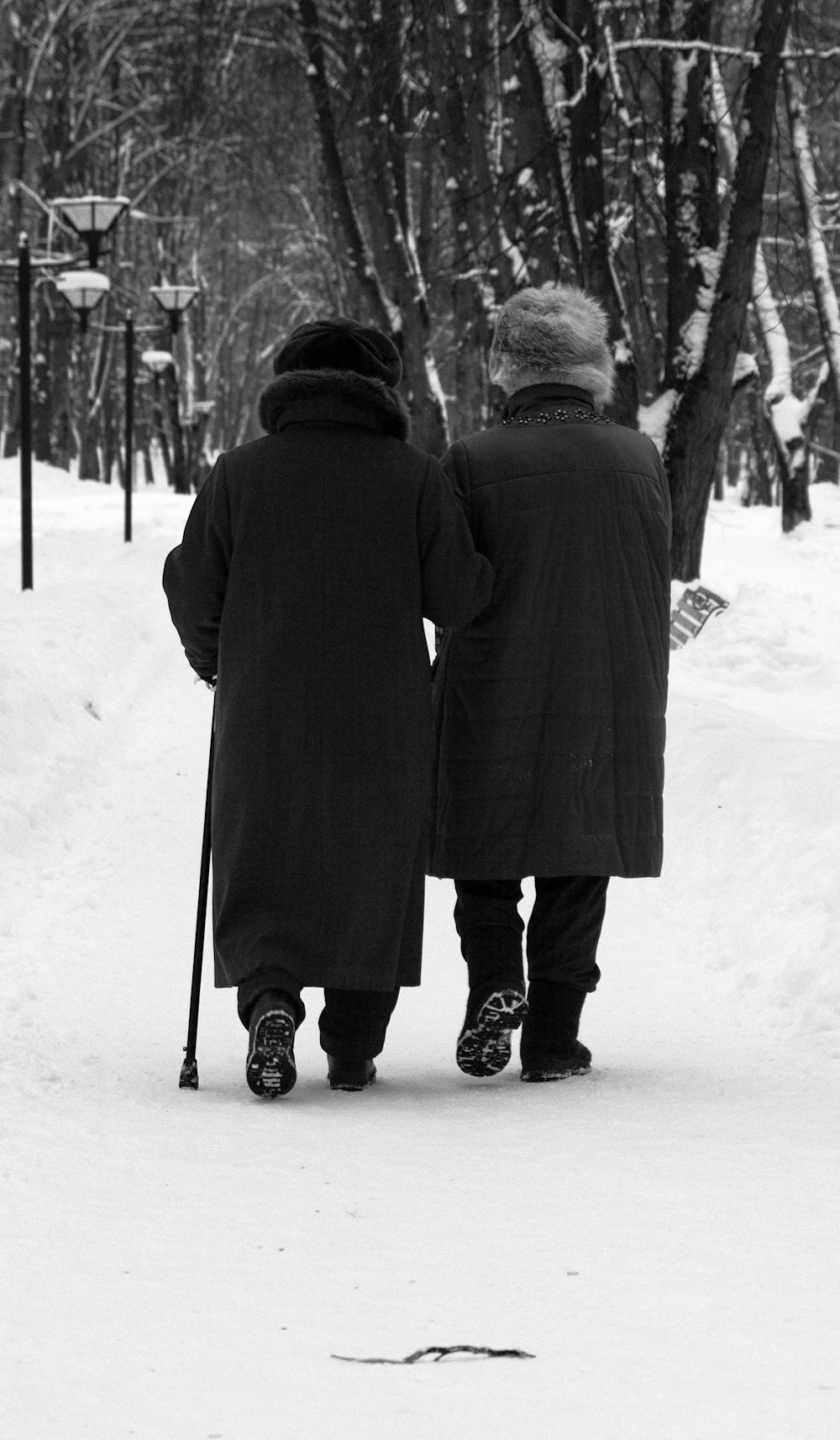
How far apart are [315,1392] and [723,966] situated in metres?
3.90

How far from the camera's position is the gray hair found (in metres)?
4.62

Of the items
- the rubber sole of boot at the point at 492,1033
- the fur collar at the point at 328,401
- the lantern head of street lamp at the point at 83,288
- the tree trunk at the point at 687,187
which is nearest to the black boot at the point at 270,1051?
the rubber sole of boot at the point at 492,1033

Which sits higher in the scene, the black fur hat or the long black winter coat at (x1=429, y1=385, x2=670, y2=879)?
the black fur hat

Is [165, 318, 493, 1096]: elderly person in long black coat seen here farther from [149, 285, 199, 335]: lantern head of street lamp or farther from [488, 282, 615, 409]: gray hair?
A: [149, 285, 199, 335]: lantern head of street lamp

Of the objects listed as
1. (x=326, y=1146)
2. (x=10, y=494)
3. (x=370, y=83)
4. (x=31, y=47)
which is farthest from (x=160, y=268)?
(x=326, y=1146)

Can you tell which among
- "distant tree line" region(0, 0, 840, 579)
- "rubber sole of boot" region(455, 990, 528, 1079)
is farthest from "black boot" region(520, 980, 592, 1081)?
"distant tree line" region(0, 0, 840, 579)

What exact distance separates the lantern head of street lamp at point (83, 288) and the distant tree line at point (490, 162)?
1912 millimetres

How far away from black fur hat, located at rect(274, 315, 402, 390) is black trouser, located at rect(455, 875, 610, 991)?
3.99 ft

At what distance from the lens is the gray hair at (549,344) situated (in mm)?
4621

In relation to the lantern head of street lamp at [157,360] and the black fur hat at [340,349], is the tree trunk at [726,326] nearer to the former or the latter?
the black fur hat at [340,349]

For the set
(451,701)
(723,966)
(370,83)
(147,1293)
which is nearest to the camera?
(147,1293)

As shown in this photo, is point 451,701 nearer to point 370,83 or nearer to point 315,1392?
point 315,1392

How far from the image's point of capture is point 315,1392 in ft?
7.96

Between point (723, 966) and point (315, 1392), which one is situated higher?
point (315, 1392)
